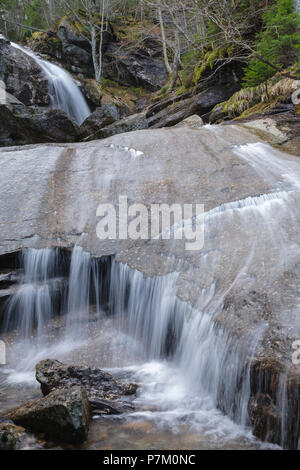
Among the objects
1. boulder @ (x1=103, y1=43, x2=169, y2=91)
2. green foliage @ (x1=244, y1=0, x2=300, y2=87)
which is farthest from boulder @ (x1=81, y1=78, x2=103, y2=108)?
green foliage @ (x1=244, y1=0, x2=300, y2=87)

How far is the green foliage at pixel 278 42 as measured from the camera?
29.0 feet

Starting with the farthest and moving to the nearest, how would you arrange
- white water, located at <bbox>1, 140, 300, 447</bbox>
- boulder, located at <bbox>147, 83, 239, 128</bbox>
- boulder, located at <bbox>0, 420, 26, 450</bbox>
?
boulder, located at <bbox>147, 83, 239, 128</bbox>, white water, located at <bbox>1, 140, 300, 447</bbox>, boulder, located at <bbox>0, 420, 26, 450</bbox>

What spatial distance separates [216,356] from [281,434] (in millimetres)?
921

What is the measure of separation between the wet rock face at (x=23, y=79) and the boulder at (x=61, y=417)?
14.9 metres

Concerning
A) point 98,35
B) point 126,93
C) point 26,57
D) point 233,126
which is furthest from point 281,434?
point 98,35

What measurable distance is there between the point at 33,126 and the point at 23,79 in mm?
6989

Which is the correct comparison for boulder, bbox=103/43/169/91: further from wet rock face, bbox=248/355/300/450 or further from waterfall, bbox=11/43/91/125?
wet rock face, bbox=248/355/300/450

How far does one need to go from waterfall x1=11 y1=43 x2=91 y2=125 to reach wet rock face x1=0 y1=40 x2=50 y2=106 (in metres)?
0.34

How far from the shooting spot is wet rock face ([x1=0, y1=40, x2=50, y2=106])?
15.7m

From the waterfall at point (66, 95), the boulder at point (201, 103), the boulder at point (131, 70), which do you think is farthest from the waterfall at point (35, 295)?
the boulder at point (131, 70)

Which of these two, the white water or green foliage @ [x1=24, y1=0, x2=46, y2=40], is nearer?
the white water

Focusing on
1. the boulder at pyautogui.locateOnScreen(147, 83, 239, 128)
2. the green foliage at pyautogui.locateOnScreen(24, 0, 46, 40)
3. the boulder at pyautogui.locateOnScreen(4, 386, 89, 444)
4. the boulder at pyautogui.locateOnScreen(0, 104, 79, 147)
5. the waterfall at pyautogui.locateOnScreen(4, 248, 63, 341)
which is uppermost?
the green foliage at pyautogui.locateOnScreen(24, 0, 46, 40)

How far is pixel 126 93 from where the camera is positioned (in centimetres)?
2389

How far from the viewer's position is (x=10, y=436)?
282cm
